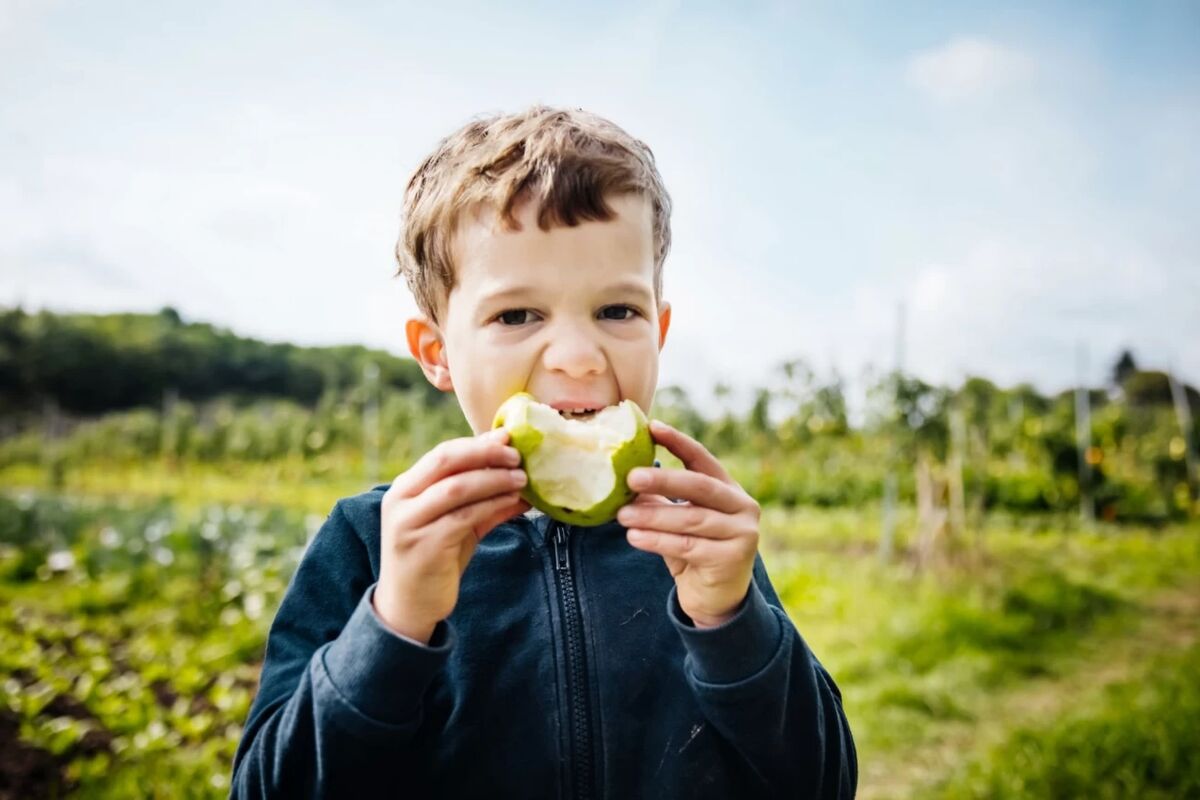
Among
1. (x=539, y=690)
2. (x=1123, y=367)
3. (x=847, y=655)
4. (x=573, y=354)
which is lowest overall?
(x=847, y=655)

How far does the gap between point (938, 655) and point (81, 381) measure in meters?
22.8

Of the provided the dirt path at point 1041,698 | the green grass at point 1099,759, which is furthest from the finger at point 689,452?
the dirt path at point 1041,698

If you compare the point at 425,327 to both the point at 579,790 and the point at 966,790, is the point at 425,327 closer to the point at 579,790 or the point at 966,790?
the point at 579,790

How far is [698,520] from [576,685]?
42 centimetres

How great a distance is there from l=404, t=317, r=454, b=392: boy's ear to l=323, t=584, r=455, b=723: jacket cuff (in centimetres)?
46

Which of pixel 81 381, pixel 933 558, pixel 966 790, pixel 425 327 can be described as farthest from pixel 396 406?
pixel 81 381

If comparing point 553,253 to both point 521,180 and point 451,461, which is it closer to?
point 521,180

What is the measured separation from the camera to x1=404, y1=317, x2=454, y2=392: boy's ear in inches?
58.3

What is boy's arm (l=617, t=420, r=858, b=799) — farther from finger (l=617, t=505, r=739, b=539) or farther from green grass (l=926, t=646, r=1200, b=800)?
green grass (l=926, t=646, r=1200, b=800)

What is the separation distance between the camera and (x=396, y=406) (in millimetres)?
11391

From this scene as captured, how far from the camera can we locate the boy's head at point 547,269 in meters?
1.21

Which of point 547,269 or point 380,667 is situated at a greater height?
point 547,269

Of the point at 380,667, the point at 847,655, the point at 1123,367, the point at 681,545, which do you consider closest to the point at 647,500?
the point at 681,545

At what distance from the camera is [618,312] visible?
4.17ft
